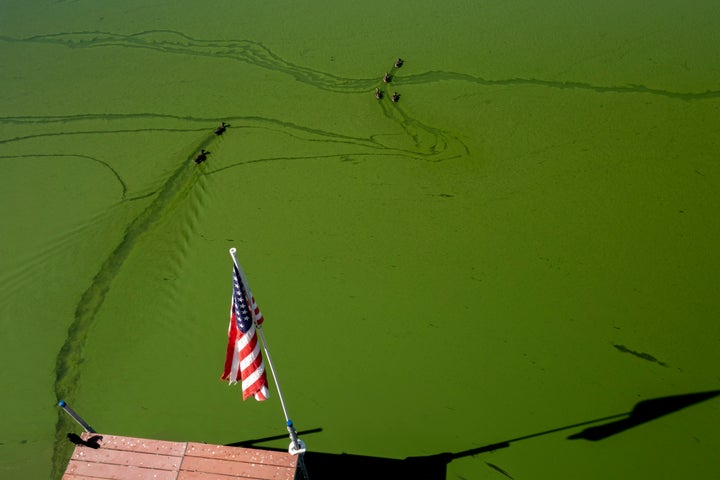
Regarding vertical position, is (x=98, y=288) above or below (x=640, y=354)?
above

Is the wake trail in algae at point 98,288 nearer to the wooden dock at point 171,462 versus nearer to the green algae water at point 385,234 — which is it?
the green algae water at point 385,234

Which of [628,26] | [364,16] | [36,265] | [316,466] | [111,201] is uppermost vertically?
[364,16]

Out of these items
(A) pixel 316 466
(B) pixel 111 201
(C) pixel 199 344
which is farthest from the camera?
(B) pixel 111 201

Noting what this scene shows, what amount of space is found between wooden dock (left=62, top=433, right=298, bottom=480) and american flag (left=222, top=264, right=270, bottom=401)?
45 cm

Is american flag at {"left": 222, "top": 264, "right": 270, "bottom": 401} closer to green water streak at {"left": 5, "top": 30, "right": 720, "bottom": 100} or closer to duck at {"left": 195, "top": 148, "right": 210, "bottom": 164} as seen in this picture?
duck at {"left": 195, "top": 148, "right": 210, "bottom": 164}

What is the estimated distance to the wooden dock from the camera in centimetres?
340

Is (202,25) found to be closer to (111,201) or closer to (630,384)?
(111,201)

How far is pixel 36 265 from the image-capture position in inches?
216

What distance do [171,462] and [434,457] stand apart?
1.77 meters

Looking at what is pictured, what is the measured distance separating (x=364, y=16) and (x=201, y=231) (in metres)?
4.51

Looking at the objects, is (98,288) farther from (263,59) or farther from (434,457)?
(263,59)

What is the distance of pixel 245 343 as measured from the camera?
125 inches

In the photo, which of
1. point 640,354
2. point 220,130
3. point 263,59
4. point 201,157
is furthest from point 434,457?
point 263,59

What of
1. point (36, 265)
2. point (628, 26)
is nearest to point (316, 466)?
point (36, 265)
